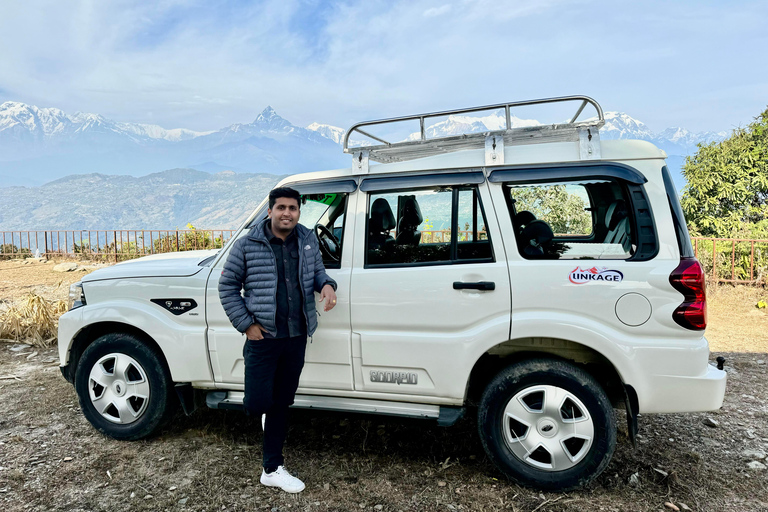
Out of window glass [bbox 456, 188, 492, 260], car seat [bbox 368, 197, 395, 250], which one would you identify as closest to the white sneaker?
car seat [bbox 368, 197, 395, 250]

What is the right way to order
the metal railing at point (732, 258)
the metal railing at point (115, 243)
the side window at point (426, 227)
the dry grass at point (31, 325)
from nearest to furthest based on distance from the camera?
the side window at point (426, 227) → the dry grass at point (31, 325) → the metal railing at point (732, 258) → the metal railing at point (115, 243)

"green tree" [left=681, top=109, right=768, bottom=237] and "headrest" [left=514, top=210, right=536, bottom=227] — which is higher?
"green tree" [left=681, top=109, right=768, bottom=237]

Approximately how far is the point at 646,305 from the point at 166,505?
3.06 meters

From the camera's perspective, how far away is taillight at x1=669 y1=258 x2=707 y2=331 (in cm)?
282

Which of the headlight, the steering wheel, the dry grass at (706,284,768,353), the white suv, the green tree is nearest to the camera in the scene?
the white suv

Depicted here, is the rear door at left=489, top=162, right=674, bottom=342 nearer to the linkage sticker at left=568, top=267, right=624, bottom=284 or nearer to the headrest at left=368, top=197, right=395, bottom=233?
the linkage sticker at left=568, top=267, right=624, bottom=284

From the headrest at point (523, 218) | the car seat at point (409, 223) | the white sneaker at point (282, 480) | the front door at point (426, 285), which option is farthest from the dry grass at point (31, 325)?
the headrest at point (523, 218)

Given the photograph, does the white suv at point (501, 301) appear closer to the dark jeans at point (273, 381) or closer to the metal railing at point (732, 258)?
the dark jeans at point (273, 381)

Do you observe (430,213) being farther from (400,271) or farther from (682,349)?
(682,349)

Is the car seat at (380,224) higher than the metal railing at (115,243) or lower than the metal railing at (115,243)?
higher

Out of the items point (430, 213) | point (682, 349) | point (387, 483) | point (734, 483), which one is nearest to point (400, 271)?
point (430, 213)

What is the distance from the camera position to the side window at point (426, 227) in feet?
10.8

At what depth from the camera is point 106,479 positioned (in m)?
3.41

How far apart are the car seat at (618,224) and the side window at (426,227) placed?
0.75 meters
